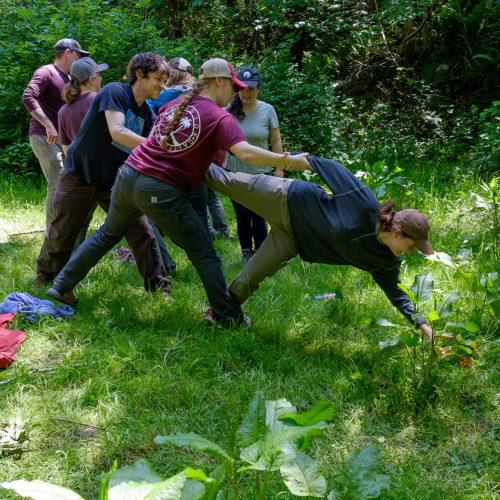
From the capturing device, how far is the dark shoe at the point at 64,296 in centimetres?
382

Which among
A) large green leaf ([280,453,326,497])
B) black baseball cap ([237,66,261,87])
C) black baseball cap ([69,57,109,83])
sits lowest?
large green leaf ([280,453,326,497])

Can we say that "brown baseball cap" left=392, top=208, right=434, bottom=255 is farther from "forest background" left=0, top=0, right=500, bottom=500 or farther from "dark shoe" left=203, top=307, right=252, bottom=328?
"dark shoe" left=203, top=307, right=252, bottom=328

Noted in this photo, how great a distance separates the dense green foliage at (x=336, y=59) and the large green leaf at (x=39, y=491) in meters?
7.08

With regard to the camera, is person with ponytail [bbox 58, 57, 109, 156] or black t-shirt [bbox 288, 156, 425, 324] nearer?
black t-shirt [bbox 288, 156, 425, 324]

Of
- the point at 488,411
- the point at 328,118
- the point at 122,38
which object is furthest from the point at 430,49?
the point at 488,411

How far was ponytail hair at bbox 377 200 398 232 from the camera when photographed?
118 inches

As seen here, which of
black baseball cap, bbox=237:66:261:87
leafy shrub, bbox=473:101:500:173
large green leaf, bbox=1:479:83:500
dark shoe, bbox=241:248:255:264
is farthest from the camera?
leafy shrub, bbox=473:101:500:173

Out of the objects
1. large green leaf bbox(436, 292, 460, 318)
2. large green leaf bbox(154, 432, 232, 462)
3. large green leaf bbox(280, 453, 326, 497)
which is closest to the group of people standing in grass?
large green leaf bbox(436, 292, 460, 318)

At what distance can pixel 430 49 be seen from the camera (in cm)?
1020

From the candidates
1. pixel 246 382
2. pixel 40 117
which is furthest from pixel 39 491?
pixel 40 117

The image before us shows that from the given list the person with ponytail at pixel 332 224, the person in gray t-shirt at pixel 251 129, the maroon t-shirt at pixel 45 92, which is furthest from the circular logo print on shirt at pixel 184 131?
the maroon t-shirt at pixel 45 92

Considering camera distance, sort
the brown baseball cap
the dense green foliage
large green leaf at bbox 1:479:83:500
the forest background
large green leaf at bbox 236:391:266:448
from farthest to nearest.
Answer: the dense green foliage < the brown baseball cap < the forest background < large green leaf at bbox 236:391:266:448 < large green leaf at bbox 1:479:83:500

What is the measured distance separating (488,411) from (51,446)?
8.13 ft

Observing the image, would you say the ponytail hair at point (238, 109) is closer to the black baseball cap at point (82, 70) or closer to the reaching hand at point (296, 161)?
the black baseball cap at point (82, 70)
